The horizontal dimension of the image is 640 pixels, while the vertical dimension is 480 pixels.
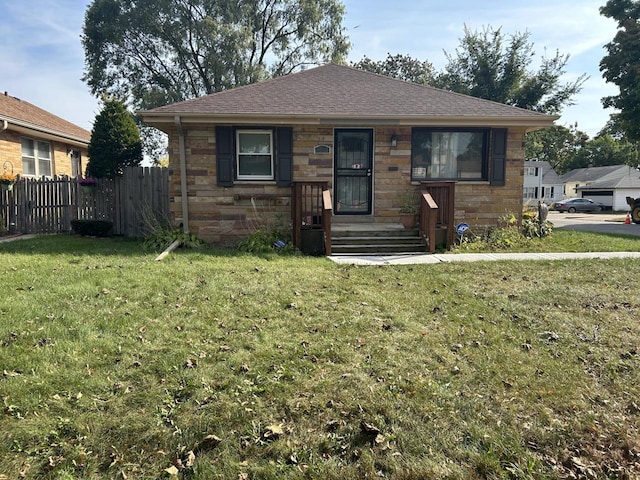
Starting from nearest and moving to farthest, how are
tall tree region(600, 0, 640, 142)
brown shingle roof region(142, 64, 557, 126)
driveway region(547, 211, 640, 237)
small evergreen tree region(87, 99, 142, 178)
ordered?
→ brown shingle roof region(142, 64, 557, 126), small evergreen tree region(87, 99, 142, 178), driveway region(547, 211, 640, 237), tall tree region(600, 0, 640, 142)

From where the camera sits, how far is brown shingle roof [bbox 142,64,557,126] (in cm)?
876

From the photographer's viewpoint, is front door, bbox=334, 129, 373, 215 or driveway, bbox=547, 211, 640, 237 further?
driveway, bbox=547, 211, 640, 237

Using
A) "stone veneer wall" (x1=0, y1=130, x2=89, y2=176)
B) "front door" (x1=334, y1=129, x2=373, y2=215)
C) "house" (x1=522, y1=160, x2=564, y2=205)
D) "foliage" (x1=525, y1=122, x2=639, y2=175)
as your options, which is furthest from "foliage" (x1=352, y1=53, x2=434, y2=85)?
"foliage" (x1=525, y1=122, x2=639, y2=175)

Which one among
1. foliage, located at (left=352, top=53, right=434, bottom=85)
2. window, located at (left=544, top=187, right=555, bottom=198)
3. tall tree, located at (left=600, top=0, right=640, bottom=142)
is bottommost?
window, located at (left=544, top=187, right=555, bottom=198)

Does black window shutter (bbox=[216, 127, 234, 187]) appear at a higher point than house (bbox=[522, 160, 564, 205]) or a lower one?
lower

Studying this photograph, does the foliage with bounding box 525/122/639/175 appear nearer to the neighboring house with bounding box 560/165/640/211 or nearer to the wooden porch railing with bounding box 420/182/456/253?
the neighboring house with bounding box 560/165/640/211

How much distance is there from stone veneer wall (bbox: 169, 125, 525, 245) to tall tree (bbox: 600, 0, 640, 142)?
14.4 meters

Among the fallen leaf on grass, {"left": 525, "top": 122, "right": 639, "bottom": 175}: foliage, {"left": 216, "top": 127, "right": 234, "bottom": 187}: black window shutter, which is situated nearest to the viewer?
the fallen leaf on grass

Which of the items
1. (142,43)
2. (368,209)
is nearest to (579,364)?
(368,209)

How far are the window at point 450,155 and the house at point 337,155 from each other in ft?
0.08

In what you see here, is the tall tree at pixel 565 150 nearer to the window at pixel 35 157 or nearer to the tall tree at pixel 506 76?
the tall tree at pixel 506 76

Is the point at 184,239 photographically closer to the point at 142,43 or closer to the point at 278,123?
the point at 278,123

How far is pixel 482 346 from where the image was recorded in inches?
137

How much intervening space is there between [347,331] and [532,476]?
1.93 meters
